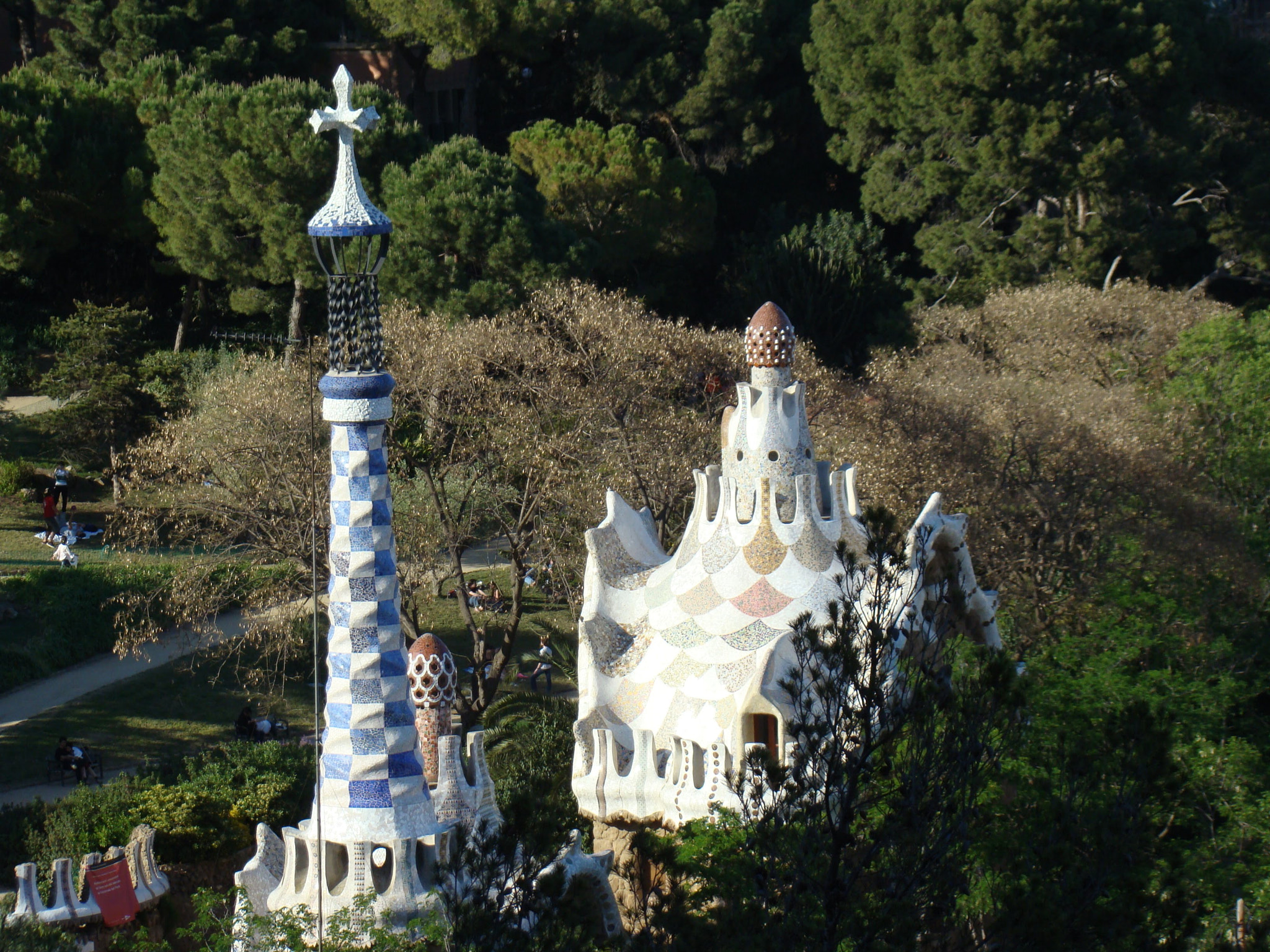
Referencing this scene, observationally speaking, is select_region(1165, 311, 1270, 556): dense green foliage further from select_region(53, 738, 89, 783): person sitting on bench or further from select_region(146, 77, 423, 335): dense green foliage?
select_region(146, 77, 423, 335): dense green foliage

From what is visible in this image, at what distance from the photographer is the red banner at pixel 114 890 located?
1537 cm

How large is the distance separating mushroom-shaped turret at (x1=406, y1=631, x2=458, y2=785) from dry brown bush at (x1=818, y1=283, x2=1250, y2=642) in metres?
8.14

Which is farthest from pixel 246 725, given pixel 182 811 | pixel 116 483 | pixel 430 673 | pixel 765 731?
pixel 765 731

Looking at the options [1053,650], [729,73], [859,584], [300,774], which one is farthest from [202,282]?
[859,584]

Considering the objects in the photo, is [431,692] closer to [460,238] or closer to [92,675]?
[92,675]

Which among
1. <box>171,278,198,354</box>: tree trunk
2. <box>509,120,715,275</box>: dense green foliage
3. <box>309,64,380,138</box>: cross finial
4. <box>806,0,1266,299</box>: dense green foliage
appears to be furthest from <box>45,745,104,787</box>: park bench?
<box>806,0,1266,299</box>: dense green foliage

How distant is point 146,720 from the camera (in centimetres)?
2312

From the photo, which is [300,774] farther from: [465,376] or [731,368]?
[731,368]

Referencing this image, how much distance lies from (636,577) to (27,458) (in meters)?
21.6

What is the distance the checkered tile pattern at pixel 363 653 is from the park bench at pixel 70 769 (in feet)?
32.6

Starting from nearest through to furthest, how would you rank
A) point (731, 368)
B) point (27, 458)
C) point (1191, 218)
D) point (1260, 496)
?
point (1260, 496), point (731, 368), point (27, 458), point (1191, 218)

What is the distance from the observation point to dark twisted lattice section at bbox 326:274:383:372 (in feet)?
39.8

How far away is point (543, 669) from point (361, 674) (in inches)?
515

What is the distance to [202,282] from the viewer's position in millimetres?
37188
